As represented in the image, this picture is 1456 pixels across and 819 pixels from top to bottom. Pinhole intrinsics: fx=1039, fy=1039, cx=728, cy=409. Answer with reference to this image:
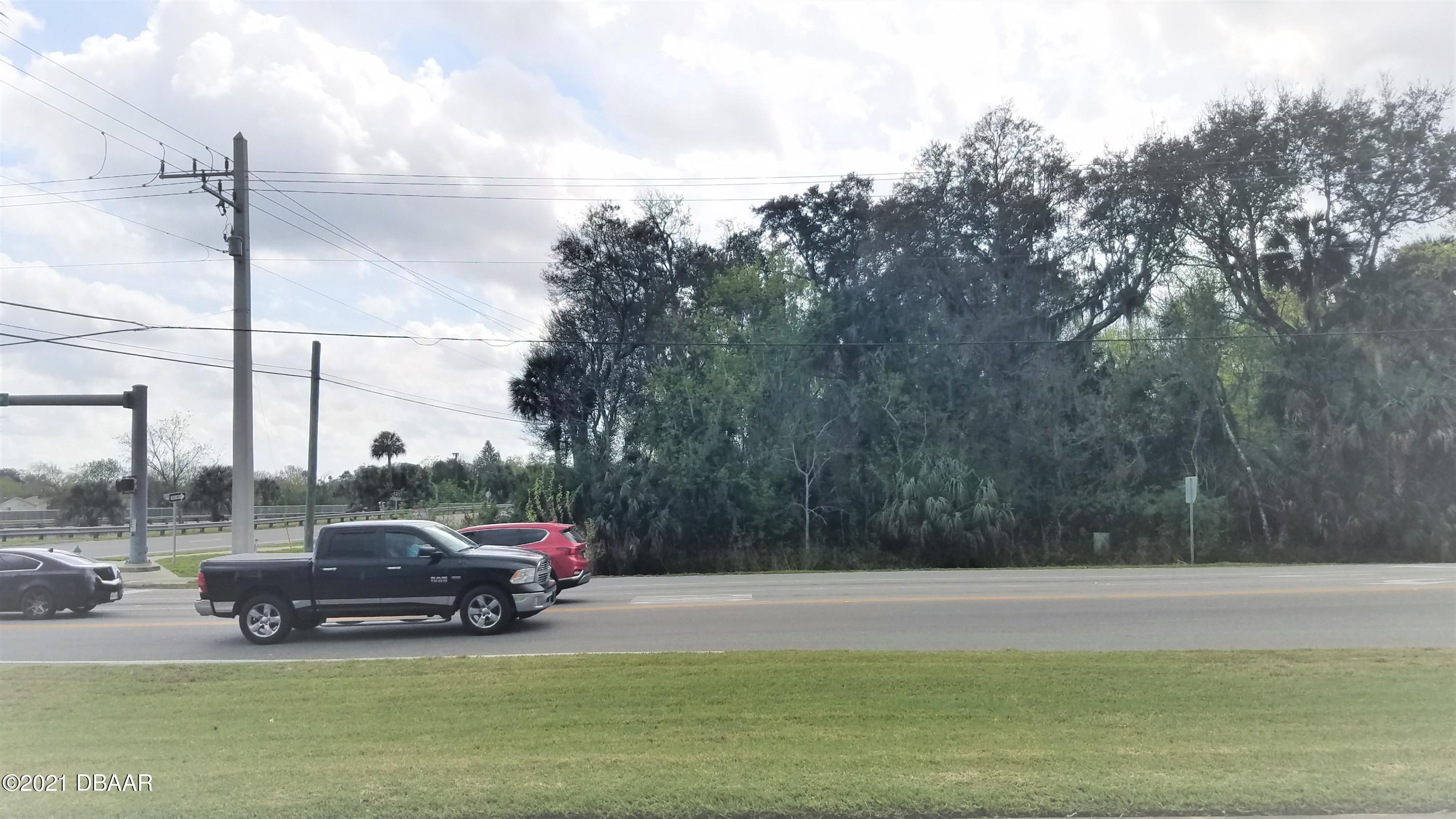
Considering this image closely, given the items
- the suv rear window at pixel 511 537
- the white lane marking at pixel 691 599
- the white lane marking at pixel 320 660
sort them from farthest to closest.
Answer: the suv rear window at pixel 511 537
the white lane marking at pixel 691 599
the white lane marking at pixel 320 660

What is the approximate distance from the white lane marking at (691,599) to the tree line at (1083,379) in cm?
1487

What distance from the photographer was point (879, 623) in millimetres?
16469

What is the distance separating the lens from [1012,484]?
37.8m

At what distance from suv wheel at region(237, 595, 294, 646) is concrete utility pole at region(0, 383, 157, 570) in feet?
65.0

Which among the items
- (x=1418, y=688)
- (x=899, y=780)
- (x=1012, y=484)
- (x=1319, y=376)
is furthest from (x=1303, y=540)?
(x=899, y=780)

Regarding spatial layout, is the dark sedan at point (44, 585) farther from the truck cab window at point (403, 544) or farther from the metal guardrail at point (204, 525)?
the metal guardrail at point (204, 525)

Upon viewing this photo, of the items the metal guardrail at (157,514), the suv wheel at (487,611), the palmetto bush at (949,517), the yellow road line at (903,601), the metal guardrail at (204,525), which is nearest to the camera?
the suv wheel at (487,611)

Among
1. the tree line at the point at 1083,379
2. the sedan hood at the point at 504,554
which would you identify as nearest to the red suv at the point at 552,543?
the sedan hood at the point at 504,554

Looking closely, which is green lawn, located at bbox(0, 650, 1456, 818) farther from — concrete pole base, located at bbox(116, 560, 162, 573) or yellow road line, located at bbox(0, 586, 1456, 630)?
concrete pole base, located at bbox(116, 560, 162, 573)

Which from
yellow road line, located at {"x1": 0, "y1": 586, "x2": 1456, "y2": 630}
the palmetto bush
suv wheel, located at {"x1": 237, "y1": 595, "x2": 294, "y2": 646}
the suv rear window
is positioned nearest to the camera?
suv wheel, located at {"x1": 237, "y1": 595, "x2": 294, "y2": 646}

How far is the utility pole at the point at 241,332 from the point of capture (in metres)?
28.3

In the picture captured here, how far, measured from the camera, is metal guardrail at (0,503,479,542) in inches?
1907

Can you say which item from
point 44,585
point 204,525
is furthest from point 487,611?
point 204,525

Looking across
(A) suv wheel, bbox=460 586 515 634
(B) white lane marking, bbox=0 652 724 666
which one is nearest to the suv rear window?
(A) suv wheel, bbox=460 586 515 634
